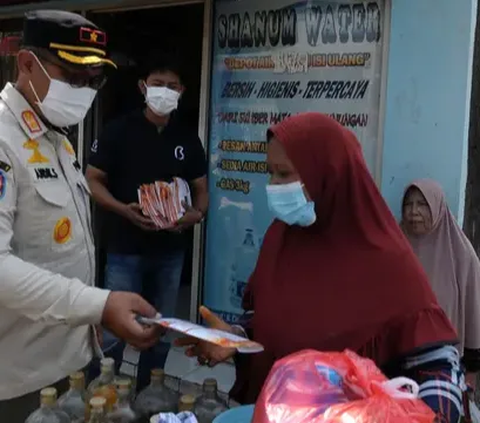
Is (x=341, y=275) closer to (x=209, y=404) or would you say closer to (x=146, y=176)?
(x=209, y=404)

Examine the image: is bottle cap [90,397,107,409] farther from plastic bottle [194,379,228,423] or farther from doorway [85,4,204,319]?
doorway [85,4,204,319]

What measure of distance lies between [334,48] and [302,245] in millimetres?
2351

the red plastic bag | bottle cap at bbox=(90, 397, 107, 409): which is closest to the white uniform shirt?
bottle cap at bbox=(90, 397, 107, 409)

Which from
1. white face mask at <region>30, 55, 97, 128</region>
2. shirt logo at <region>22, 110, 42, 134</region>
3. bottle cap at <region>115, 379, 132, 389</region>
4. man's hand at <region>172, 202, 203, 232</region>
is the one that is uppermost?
white face mask at <region>30, 55, 97, 128</region>

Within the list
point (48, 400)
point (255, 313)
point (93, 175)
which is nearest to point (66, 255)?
point (48, 400)

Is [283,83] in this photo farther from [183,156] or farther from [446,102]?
[446,102]

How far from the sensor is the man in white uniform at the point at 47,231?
6.40 ft

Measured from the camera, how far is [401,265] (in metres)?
1.87

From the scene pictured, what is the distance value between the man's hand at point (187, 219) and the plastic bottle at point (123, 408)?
2160 mm

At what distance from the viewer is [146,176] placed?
158 inches

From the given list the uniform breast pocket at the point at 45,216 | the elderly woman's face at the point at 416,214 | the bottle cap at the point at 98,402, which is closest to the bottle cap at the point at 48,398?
the bottle cap at the point at 98,402

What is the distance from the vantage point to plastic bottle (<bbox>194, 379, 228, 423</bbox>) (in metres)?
1.93

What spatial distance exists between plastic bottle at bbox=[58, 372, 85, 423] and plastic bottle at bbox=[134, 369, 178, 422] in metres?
0.16

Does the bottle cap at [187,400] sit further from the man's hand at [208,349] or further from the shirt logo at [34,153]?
Answer: the shirt logo at [34,153]
